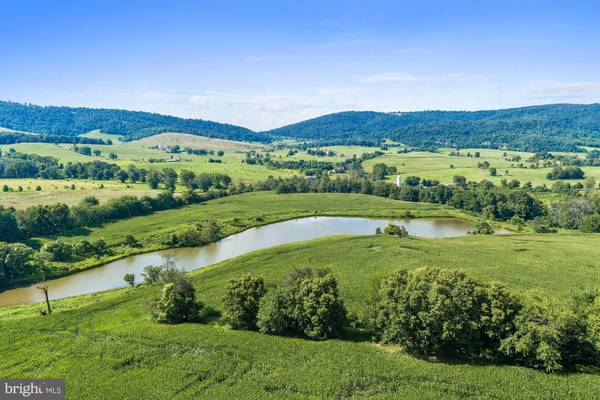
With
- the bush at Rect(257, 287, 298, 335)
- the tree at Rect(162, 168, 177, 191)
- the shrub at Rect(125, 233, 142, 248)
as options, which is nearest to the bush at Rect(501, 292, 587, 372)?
the bush at Rect(257, 287, 298, 335)

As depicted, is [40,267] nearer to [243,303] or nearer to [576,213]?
[243,303]

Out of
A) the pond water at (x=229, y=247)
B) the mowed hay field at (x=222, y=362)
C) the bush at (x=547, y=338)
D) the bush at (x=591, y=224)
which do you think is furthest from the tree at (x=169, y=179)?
the bush at (x=547, y=338)

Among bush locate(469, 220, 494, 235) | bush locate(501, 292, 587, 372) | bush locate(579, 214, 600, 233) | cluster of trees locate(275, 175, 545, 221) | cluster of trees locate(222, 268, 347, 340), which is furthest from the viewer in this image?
cluster of trees locate(275, 175, 545, 221)

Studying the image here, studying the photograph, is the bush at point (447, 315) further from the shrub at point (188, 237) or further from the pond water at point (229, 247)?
the shrub at point (188, 237)

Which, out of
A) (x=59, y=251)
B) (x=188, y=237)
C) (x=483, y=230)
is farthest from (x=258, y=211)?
(x=483, y=230)

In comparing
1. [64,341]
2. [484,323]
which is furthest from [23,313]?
[484,323]

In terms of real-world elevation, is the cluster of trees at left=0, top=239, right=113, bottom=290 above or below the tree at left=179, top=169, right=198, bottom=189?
below

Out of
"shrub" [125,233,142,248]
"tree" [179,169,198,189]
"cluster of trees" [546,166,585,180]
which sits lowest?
"shrub" [125,233,142,248]

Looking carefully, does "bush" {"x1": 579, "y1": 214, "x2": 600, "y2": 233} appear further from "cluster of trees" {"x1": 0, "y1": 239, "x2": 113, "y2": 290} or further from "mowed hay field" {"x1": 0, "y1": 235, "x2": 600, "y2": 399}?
"cluster of trees" {"x1": 0, "y1": 239, "x2": 113, "y2": 290}
